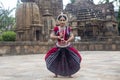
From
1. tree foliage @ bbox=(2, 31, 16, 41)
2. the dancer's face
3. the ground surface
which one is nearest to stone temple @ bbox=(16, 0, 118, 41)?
tree foliage @ bbox=(2, 31, 16, 41)

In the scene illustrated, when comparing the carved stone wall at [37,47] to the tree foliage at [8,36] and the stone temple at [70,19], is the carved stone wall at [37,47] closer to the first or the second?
the stone temple at [70,19]

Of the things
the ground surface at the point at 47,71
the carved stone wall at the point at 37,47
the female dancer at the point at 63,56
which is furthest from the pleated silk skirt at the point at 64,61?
the carved stone wall at the point at 37,47

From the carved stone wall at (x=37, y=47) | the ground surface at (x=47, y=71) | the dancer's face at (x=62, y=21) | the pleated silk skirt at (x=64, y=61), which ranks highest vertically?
the dancer's face at (x=62, y=21)

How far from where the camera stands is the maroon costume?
6.80 meters

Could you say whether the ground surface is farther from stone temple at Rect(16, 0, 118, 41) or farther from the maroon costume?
stone temple at Rect(16, 0, 118, 41)

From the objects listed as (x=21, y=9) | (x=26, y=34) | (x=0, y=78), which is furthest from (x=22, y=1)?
(x=0, y=78)

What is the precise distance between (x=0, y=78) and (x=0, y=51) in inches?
395

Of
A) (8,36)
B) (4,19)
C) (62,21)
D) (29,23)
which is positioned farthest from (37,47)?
(4,19)

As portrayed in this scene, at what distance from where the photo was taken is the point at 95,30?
29.8 metres

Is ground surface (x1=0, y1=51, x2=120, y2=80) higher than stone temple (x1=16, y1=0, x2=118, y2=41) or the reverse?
the reverse

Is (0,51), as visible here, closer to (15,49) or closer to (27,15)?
(15,49)

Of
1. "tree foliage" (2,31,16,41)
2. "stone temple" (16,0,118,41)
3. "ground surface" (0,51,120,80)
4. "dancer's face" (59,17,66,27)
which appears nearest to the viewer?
"ground surface" (0,51,120,80)

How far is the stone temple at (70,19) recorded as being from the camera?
2362cm

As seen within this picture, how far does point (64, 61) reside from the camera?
6.84m
